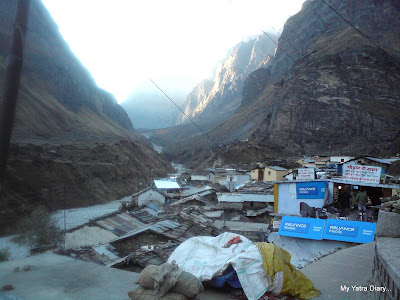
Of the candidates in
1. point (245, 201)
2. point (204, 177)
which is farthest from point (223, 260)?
point (204, 177)

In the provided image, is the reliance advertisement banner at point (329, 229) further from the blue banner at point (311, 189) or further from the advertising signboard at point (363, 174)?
the advertising signboard at point (363, 174)

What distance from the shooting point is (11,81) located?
9.78 feet

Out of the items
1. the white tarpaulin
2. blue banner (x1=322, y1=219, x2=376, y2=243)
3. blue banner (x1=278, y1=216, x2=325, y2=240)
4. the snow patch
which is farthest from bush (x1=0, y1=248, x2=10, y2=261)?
blue banner (x1=322, y1=219, x2=376, y2=243)

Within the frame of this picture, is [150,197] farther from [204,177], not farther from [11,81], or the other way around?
[11,81]

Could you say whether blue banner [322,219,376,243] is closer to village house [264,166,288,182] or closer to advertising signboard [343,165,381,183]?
advertising signboard [343,165,381,183]

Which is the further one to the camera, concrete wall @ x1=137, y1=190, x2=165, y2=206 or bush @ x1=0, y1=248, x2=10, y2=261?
concrete wall @ x1=137, y1=190, x2=165, y2=206

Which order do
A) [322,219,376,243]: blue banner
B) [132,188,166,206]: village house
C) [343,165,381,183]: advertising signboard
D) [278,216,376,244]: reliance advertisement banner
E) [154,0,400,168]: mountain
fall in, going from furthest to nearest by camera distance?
[154,0,400,168]: mountain → [132,188,166,206]: village house → [343,165,381,183]: advertising signboard → [278,216,376,244]: reliance advertisement banner → [322,219,376,243]: blue banner

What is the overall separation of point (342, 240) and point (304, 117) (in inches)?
2549

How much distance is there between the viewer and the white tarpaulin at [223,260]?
3.86 meters

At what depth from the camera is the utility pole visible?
296 cm

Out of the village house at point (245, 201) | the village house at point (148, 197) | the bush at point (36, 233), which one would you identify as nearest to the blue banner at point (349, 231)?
the bush at point (36, 233)

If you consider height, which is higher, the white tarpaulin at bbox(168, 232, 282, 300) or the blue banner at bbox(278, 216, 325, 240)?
the white tarpaulin at bbox(168, 232, 282, 300)

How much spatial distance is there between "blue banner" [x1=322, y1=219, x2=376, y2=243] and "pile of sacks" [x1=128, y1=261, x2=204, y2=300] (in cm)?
745

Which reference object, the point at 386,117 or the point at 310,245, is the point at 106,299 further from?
the point at 386,117
